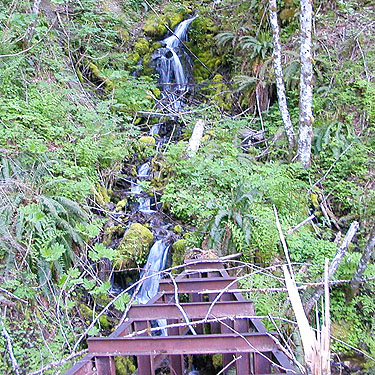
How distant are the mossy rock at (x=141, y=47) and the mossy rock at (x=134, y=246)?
7079 millimetres

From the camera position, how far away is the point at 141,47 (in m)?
11.9

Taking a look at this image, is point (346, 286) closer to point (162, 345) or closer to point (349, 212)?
point (349, 212)

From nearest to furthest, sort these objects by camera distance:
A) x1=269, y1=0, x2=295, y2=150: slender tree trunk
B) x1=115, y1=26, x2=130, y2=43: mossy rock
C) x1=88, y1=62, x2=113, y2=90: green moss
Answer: x1=269, y1=0, x2=295, y2=150: slender tree trunk < x1=88, y1=62, x2=113, y2=90: green moss < x1=115, y1=26, x2=130, y2=43: mossy rock

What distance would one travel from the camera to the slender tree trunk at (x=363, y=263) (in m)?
5.34

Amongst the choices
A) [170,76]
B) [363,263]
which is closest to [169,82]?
[170,76]

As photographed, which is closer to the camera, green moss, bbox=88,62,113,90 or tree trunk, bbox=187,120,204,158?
tree trunk, bbox=187,120,204,158

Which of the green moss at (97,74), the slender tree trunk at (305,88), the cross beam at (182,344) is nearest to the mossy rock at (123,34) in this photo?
the green moss at (97,74)

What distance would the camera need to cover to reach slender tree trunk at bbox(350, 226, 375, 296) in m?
5.34

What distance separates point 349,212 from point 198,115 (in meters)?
4.71

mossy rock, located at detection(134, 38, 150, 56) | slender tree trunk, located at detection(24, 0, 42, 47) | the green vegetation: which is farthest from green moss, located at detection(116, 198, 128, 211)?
mossy rock, located at detection(134, 38, 150, 56)

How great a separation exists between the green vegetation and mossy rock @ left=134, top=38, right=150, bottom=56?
0.07 meters

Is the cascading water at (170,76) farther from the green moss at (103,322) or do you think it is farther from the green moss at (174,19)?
the green moss at (103,322)

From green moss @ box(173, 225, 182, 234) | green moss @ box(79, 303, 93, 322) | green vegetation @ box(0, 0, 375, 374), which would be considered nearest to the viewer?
green vegetation @ box(0, 0, 375, 374)

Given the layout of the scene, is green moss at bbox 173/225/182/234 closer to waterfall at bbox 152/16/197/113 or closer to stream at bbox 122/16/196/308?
stream at bbox 122/16/196/308
